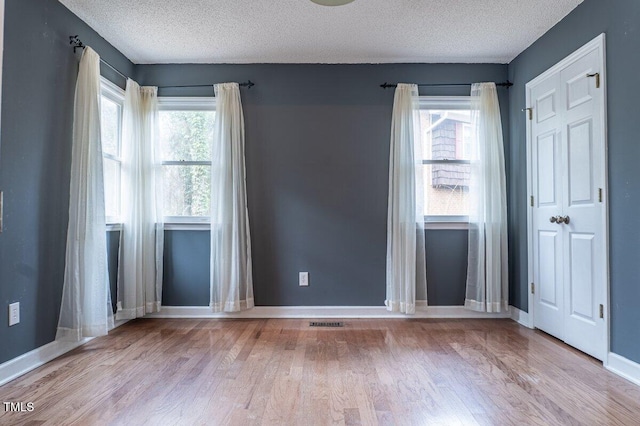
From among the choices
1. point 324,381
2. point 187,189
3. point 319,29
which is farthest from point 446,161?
point 187,189

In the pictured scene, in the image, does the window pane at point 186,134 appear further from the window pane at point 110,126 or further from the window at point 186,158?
the window pane at point 110,126

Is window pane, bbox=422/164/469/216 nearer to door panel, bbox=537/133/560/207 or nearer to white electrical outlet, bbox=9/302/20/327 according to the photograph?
door panel, bbox=537/133/560/207

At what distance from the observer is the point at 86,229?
2779 mm

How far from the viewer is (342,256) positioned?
3.77 m

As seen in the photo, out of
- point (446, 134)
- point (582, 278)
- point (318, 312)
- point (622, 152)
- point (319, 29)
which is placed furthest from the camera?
point (446, 134)

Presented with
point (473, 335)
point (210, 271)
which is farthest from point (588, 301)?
point (210, 271)

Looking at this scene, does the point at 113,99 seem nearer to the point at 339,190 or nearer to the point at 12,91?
the point at 12,91

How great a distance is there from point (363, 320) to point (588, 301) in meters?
1.79

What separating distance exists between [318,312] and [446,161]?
75.6 inches

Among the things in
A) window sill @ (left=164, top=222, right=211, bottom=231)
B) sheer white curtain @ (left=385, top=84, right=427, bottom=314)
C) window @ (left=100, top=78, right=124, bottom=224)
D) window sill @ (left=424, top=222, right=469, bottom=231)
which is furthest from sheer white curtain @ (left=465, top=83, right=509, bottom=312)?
window @ (left=100, top=78, right=124, bottom=224)

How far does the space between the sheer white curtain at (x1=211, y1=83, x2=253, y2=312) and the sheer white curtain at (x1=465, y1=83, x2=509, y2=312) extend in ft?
6.92

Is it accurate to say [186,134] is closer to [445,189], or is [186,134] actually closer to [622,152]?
[445,189]

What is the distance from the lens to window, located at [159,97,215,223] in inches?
151

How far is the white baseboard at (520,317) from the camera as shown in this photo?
341 cm
